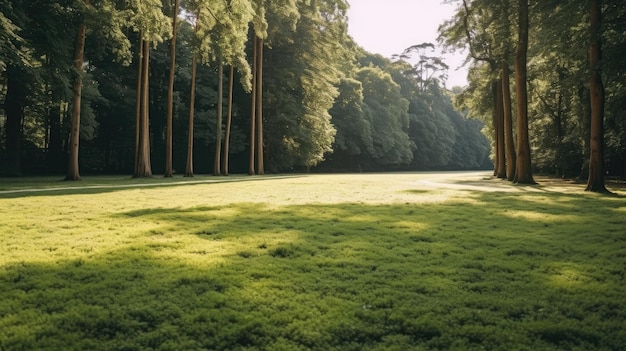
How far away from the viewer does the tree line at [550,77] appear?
16.6 meters

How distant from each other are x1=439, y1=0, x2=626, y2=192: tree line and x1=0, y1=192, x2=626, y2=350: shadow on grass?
11792 millimetres

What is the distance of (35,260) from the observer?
5230 millimetres

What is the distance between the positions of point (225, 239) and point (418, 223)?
13.7 ft

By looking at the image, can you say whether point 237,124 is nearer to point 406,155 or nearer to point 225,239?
point 406,155

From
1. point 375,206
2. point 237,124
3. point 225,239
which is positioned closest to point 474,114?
point 237,124

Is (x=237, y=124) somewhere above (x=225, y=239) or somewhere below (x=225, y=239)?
above

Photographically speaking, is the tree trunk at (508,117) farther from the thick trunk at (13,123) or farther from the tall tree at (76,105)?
the thick trunk at (13,123)

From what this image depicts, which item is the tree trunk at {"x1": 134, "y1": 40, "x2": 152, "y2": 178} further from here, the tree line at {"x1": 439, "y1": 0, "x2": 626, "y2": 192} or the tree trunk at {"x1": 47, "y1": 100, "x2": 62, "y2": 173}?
the tree line at {"x1": 439, "y1": 0, "x2": 626, "y2": 192}

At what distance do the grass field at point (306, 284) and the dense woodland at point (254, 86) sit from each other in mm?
11273

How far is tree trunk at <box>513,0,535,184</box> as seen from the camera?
2127 cm

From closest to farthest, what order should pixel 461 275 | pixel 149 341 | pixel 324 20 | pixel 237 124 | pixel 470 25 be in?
pixel 149 341 → pixel 461 275 → pixel 470 25 → pixel 324 20 → pixel 237 124

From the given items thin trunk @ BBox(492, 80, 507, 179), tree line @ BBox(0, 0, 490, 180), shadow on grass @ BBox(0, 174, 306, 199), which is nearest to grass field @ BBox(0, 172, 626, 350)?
shadow on grass @ BBox(0, 174, 306, 199)

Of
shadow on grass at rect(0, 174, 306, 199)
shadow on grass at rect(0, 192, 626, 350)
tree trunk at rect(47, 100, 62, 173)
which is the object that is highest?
tree trunk at rect(47, 100, 62, 173)

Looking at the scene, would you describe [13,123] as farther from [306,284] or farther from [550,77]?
[550,77]
